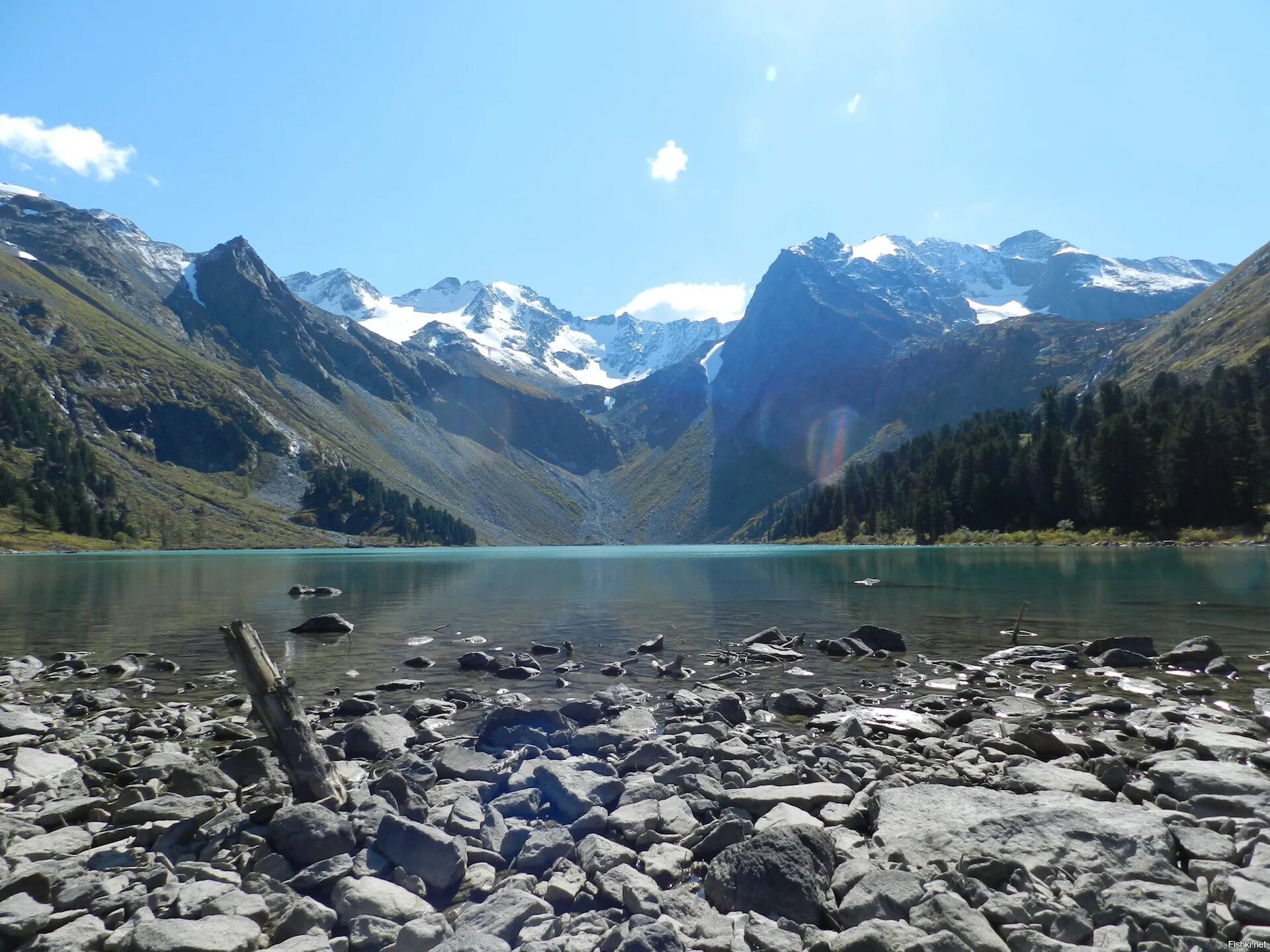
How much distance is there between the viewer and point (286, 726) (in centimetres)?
1188

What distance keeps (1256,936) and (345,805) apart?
11.8m

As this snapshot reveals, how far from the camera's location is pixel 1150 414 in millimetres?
114688

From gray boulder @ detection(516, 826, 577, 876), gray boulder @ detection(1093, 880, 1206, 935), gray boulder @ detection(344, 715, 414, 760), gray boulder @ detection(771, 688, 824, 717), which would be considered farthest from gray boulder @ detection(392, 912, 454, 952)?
gray boulder @ detection(771, 688, 824, 717)

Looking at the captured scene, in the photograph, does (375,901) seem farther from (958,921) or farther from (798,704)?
(798,704)

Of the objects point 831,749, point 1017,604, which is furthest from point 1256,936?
point 1017,604

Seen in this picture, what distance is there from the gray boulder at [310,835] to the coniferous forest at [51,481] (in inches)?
7771

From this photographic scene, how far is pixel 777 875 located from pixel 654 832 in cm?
252

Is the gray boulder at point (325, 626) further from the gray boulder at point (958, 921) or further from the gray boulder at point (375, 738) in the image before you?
the gray boulder at point (958, 921)

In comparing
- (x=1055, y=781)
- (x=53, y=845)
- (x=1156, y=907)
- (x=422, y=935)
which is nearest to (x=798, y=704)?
(x=1055, y=781)

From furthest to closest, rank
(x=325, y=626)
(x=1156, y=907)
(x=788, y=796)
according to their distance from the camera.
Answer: (x=325, y=626), (x=788, y=796), (x=1156, y=907)

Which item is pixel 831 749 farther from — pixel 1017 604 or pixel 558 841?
pixel 1017 604

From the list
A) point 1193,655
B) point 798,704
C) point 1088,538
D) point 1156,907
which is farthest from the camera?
point 1088,538

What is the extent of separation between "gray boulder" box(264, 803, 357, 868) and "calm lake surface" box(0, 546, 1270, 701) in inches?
454

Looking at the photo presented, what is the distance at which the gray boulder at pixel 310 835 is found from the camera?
9.57m
